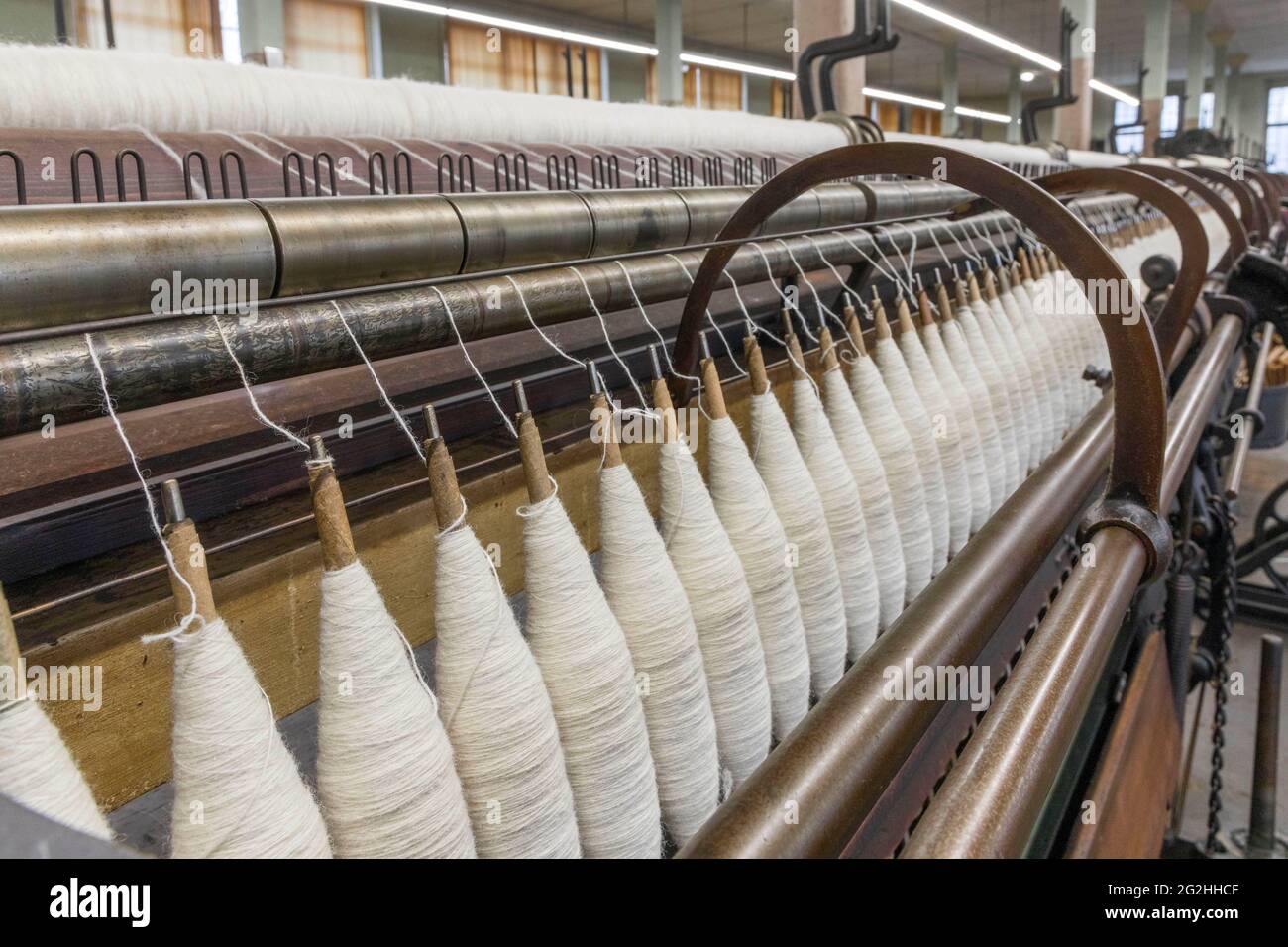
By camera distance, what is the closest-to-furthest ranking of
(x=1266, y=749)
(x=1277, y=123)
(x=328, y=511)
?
(x=328, y=511), (x=1266, y=749), (x=1277, y=123)

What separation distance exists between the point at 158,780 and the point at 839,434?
0.76 m

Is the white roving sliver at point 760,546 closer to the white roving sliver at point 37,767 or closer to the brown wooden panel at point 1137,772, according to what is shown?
the white roving sliver at point 37,767

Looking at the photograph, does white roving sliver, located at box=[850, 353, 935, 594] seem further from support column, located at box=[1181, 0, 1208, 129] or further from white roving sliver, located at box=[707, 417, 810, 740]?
support column, located at box=[1181, 0, 1208, 129]

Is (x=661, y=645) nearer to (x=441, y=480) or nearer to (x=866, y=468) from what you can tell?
(x=441, y=480)

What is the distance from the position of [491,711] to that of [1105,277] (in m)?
0.78

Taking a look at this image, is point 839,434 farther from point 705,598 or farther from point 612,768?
point 612,768

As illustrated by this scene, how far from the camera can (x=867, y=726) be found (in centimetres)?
63

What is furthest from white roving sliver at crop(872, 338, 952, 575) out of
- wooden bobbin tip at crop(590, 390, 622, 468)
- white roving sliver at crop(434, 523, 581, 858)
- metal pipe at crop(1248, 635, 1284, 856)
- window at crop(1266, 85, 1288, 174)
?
window at crop(1266, 85, 1288, 174)

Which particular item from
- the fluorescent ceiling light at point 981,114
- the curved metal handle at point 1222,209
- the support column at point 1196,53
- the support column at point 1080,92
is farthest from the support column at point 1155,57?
the curved metal handle at point 1222,209

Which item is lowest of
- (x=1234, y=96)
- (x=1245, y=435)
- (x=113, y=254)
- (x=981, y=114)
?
(x=1245, y=435)

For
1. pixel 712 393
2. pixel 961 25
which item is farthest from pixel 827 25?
pixel 961 25

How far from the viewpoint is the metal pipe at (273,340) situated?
1.71 ft

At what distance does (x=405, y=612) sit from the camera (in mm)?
914

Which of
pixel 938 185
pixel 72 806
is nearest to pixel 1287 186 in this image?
pixel 938 185
